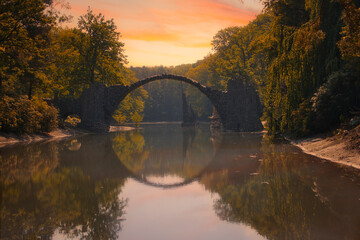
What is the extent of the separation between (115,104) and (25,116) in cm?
1535

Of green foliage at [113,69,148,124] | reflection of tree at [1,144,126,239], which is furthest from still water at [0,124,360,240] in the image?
green foliage at [113,69,148,124]

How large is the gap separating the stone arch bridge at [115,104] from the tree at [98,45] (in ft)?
11.4

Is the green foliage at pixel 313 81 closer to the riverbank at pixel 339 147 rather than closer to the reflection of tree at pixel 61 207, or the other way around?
the riverbank at pixel 339 147

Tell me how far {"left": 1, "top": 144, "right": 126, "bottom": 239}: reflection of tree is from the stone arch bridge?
2728 centimetres

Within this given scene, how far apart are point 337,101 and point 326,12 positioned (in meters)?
5.14

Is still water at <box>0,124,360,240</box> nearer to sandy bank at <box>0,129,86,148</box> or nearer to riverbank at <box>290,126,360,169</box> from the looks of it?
riverbank at <box>290,126,360,169</box>

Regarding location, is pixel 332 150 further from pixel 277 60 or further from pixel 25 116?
pixel 25 116

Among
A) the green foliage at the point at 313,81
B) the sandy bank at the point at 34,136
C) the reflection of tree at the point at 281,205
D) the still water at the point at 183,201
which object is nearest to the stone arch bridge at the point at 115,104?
the sandy bank at the point at 34,136

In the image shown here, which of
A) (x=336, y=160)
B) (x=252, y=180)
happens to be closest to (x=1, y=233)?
(x=252, y=180)

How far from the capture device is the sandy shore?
41.4ft

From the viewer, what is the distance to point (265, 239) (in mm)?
5656

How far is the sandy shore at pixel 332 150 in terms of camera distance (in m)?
12.6

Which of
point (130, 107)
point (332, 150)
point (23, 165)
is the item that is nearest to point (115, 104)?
point (130, 107)

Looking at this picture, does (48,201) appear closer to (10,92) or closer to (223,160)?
(223,160)
